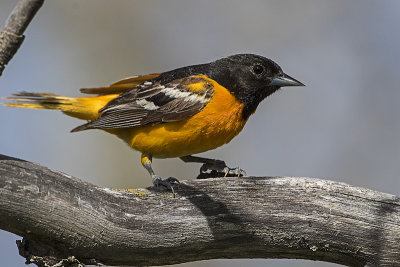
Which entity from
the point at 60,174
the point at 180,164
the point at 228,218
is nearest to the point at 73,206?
the point at 60,174

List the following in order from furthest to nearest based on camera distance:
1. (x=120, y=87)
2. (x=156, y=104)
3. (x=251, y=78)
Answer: (x=120, y=87), (x=251, y=78), (x=156, y=104)

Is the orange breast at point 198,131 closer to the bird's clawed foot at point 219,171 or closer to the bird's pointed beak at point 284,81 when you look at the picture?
the bird's clawed foot at point 219,171

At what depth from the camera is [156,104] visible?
20.1ft

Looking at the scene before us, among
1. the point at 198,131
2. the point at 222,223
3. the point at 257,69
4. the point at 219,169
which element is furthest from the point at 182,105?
the point at 222,223

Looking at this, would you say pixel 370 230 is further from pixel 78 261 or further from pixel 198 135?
pixel 78 261

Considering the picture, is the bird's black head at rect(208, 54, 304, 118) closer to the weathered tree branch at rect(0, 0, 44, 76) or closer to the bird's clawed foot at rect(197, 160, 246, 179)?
the bird's clawed foot at rect(197, 160, 246, 179)

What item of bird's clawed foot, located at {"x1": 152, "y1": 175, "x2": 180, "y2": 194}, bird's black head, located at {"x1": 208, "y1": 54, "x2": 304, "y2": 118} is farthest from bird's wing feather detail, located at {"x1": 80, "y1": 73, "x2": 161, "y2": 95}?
bird's clawed foot, located at {"x1": 152, "y1": 175, "x2": 180, "y2": 194}

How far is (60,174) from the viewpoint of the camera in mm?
4270

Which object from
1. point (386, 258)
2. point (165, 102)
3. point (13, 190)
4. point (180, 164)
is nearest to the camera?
point (13, 190)

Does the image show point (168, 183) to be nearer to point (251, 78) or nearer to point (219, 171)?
point (219, 171)

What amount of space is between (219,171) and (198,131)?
0.56m

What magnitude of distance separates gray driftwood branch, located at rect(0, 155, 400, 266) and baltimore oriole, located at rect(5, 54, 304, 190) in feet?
2.88

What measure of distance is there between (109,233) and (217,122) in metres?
1.85

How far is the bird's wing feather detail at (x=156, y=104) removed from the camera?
19.2 ft
